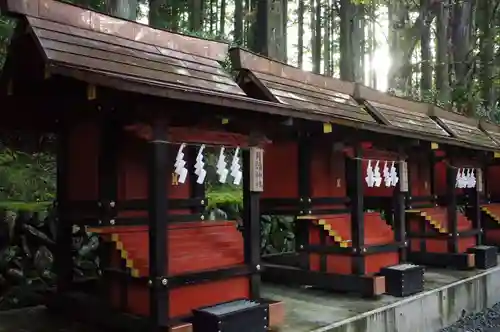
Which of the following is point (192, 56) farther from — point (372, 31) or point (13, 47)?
point (372, 31)

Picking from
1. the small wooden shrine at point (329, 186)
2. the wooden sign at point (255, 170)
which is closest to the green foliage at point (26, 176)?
the small wooden shrine at point (329, 186)

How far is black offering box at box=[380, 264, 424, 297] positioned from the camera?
7.32 metres

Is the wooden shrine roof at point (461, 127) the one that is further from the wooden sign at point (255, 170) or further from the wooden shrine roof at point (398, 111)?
the wooden sign at point (255, 170)

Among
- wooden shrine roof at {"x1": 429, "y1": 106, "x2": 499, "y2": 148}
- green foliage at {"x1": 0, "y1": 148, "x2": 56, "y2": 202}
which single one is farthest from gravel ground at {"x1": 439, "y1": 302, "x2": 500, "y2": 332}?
green foliage at {"x1": 0, "y1": 148, "x2": 56, "y2": 202}

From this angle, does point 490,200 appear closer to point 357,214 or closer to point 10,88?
point 357,214

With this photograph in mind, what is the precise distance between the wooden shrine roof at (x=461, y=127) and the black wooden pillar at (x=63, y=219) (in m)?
7.96

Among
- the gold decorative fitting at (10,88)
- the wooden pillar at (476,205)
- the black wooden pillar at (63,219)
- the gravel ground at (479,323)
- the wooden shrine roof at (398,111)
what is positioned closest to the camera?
the gold decorative fitting at (10,88)

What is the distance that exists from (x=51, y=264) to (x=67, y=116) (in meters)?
2.48

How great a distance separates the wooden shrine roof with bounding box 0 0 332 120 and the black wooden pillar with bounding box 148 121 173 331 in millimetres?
570

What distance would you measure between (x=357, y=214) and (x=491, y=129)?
8.92m

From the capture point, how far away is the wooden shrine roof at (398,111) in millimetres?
8938

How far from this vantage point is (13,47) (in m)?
4.88

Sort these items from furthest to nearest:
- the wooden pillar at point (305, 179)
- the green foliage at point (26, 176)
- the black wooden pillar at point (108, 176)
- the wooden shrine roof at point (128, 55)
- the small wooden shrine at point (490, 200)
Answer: the small wooden shrine at point (490, 200) → the green foliage at point (26, 176) → the wooden pillar at point (305, 179) → the black wooden pillar at point (108, 176) → the wooden shrine roof at point (128, 55)

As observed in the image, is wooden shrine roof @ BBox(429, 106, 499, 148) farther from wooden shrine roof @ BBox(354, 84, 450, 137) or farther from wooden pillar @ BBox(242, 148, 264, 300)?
wooden pillar @ BBox(242, 148, 264, 300)
